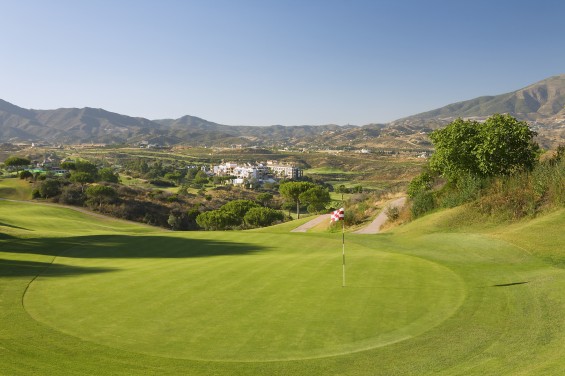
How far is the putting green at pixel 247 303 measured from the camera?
10.1m

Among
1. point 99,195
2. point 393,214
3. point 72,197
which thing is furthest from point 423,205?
point 72,197

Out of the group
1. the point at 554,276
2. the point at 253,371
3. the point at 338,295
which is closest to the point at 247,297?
the point at 338,295

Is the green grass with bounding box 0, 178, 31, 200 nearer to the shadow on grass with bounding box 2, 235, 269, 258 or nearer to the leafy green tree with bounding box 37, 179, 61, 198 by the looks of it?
the leafy green tree with bounding box 37, 179, 61, 198

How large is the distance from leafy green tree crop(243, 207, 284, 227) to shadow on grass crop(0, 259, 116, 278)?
170 feet

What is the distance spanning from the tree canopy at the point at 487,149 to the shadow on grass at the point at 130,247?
1951cm

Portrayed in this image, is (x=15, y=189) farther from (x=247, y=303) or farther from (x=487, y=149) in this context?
(x=247, y=303)

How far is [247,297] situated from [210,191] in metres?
117

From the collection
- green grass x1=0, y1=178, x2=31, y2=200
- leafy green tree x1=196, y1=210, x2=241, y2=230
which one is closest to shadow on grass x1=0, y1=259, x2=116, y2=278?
leafy green tree x1=196, y1=210, x2=241, y2=230

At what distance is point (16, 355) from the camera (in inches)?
353

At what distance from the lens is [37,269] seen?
1852 centimetres

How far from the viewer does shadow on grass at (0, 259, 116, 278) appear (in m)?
17.4

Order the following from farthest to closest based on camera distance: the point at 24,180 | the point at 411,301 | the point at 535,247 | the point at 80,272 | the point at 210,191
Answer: the point at 210,191
the point at 24,180
the point at 535,247
the point at 80,272
the point at 411,301

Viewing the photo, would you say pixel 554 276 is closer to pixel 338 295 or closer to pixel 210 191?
pixel 338 295

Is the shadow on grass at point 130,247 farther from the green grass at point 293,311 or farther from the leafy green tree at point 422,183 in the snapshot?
the leafy green tree at point 422,183
